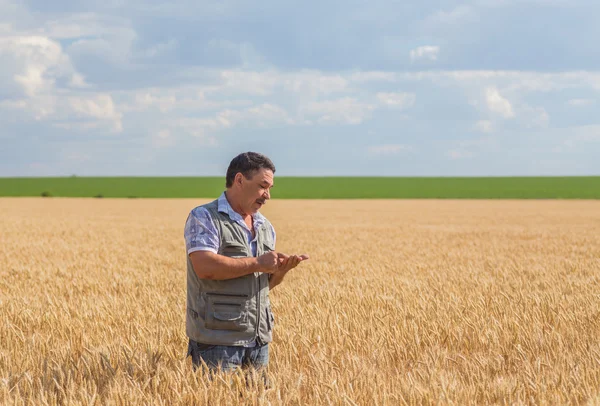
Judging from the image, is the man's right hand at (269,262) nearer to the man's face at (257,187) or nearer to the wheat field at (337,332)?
the man's face at (257,187)

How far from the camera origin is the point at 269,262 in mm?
4109

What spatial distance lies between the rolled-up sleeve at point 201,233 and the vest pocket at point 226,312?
0.30m

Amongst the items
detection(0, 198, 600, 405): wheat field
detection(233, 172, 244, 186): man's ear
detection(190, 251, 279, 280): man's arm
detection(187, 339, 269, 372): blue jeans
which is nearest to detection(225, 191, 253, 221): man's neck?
detection(233, 172, 244, 186): man's ear

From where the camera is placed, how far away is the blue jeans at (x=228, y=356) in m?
4.39

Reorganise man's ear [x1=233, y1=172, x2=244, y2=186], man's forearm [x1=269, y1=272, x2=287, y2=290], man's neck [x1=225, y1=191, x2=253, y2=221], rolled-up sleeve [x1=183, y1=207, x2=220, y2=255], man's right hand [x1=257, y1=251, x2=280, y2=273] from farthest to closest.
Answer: man's forearm [x1=269, y1=272, x2=287, y2=290]
man's neck [x1=225, y1=191, x2=253, y2=221]
man's ear [x1=233, y1=172, x2=244, y2=186]
rolled-up sleeve [x1=183, y1=207, x2=220, y2=255]
man's right hand [x1=257, y1=251, x2=280, y2=273]

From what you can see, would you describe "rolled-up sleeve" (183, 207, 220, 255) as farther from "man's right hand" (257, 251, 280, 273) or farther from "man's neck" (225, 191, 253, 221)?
"man's right hand" (257, 251, 280, 273)

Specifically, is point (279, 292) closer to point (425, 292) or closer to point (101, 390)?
point (425, 292)

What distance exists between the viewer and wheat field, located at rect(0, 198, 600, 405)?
433 cm

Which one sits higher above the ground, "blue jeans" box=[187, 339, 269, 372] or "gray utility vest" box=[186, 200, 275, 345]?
"gray utility vest" box=[186, 200, 275, 345]

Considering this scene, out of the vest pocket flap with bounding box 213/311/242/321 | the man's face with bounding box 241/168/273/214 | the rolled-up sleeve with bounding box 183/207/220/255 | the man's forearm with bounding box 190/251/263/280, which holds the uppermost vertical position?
the man's face with bounding box 241/168/273/214

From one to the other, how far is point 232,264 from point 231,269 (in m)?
0.03

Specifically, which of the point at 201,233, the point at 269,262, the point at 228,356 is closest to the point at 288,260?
the point at 269,262

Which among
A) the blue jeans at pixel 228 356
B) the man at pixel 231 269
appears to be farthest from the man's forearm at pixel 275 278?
the blue jeans at pixel 228 356

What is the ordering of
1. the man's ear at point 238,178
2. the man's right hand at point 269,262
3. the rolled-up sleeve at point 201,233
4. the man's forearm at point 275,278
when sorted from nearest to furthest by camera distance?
1. the man's right hand at point 269,262
2. the rolled-up sleeve at point 201,233
3. the man's ear at point 238,178
4. the man's forearm at point 275,278
